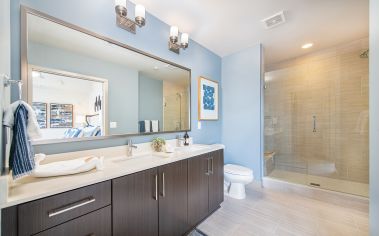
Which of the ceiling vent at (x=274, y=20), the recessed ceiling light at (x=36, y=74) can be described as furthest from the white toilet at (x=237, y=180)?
the recessed ceiling light at (x=36, y=74)

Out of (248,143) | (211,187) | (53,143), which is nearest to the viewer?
(53,143)

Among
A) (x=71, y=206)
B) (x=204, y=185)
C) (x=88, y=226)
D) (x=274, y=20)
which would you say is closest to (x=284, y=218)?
(x=204, y=185)

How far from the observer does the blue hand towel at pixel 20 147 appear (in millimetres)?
696

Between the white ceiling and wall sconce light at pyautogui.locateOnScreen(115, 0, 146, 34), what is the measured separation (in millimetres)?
243

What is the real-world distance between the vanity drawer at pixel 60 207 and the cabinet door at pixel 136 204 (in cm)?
8

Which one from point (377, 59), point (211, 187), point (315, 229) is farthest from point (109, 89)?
point (315, 229)

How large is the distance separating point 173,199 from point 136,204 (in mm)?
369

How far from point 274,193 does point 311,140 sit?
1502 mm

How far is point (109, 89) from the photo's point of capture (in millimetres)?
1418

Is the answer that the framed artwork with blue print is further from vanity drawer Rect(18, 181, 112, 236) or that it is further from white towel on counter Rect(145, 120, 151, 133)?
vanity drawer Rect(18, 181, 112, 236)

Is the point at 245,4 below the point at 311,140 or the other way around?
the other way around

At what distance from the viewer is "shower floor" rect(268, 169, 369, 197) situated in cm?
223

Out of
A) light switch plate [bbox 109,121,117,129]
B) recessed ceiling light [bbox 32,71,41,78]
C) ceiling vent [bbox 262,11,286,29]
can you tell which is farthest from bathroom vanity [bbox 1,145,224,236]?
ceiling vent [bbox 262,11,286,29]

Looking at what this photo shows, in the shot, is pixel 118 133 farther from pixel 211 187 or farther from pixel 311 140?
pixel 311 140
